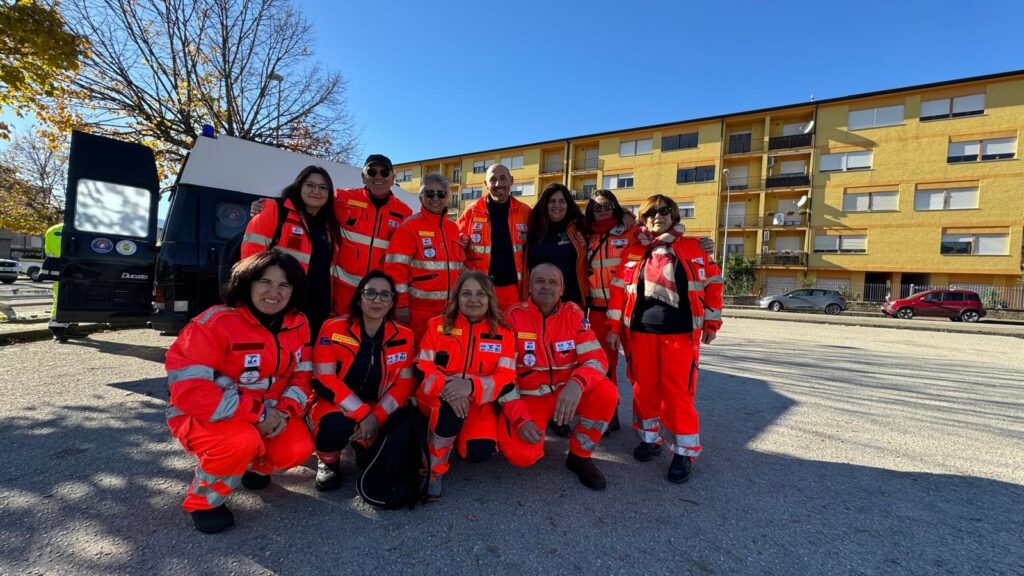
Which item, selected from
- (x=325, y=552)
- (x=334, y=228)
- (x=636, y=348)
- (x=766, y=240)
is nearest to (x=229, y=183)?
(x=334, y=228)

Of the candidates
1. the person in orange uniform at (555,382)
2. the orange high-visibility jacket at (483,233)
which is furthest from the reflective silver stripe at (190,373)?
the orange high-visibility jacket at (483,233)

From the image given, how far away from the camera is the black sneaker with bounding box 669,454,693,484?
275cm

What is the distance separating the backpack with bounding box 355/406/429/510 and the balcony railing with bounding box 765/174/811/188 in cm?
3357

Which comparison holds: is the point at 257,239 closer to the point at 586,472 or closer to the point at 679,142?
the point at 586,472

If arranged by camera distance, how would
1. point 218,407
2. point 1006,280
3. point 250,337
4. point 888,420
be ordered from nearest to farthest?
1. point 218,407
2. point 250,337
3. point 888,420
4. point 1006,280

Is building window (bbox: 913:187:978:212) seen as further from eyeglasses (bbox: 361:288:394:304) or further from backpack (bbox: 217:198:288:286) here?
backpack (bbox: 217:198:288:286)

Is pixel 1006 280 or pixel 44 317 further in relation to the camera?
pixel 1006 280

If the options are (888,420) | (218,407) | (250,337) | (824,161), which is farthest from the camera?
(824,161)

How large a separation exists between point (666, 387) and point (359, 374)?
2200 mm

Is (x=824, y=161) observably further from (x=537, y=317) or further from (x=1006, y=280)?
(x=537, y=317)

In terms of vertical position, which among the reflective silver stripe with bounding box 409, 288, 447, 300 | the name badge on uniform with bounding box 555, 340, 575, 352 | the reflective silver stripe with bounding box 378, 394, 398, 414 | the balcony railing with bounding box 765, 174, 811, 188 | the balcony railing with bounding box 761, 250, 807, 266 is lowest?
the reflective silver stripe with bounding box 378, 394, 398, 414

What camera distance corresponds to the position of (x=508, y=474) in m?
2.81

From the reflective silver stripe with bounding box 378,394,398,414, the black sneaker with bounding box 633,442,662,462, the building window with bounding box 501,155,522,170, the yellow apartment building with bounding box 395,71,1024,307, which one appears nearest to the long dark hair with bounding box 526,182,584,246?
the reflective silver stripe with bounding box 378,394,398,414

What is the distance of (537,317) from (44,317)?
10.8m
